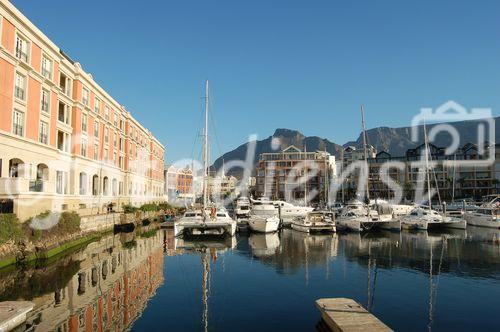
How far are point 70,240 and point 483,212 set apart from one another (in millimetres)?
60637

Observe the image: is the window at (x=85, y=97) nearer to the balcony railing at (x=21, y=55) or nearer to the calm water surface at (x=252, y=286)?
the balcony railing at (x=21, y=55)

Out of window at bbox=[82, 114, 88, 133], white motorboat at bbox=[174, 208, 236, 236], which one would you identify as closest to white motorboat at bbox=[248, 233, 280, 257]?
white motorboat at bbox=[174, 208, 236, 236]

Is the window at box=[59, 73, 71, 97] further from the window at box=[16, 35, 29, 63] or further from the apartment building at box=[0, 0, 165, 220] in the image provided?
the window at box=[16, 35, 29, 63]

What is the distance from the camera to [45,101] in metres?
37.5

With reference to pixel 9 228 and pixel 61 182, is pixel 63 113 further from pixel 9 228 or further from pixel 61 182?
pixel 9 228

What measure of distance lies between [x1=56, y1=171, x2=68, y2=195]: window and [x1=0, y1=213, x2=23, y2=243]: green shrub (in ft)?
56.1

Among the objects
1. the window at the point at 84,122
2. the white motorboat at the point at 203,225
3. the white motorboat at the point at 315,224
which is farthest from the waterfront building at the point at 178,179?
the white motorboat at the point at 203,225

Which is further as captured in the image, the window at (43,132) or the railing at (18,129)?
the window at (43,132)

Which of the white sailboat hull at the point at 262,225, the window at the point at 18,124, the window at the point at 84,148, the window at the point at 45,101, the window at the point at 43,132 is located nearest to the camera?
the window at the point at 18,124

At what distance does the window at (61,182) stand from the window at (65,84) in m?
9.25

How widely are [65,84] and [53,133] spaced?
851 centimetres

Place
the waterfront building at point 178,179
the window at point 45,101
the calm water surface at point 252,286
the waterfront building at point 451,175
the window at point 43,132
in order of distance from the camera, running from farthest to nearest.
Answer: the waterfront building at point 178,179 → the waterfront building at point 451,175 → the window at point 45,101 → the window at point 43,132 → the calm water surface at point 252,286

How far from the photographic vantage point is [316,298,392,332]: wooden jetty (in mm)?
11781

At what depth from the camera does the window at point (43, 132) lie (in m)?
36.6
